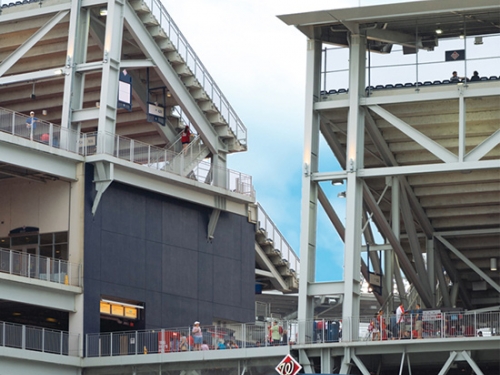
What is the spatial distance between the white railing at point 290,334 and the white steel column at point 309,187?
1.36 meters

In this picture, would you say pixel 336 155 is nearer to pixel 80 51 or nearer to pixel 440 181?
pixel 440 181

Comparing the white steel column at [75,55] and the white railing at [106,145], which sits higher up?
the white steel column at [75,55]

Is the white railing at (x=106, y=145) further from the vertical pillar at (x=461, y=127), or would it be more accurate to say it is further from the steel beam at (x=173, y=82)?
the vertical pillar at (x=461, y=127)

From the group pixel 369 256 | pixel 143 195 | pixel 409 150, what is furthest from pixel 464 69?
pixel 143 195

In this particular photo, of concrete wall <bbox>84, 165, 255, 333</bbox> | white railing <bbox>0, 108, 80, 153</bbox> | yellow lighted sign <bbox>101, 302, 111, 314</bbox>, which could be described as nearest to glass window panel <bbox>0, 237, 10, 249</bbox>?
concrete wall <bbox>84, 165, 255, 333</bbox>

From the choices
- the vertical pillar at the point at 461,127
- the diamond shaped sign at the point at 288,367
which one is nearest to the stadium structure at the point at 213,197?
the vertical pillar at the point at 461,127

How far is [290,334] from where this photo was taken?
180ft

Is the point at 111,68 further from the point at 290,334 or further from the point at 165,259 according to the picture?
the point at 290,334

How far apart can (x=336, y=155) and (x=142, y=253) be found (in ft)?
36.8

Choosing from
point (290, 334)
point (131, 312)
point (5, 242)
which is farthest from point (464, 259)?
point (5, 242)

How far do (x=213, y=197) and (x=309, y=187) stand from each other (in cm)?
1290

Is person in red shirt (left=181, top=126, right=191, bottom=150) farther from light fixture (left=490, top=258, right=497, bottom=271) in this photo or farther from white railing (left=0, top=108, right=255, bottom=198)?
light fixture (left=490, top=258, right=497, bottom=271)

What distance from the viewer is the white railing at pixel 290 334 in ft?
170

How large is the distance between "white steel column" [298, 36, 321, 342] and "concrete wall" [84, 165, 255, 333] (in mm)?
10522
